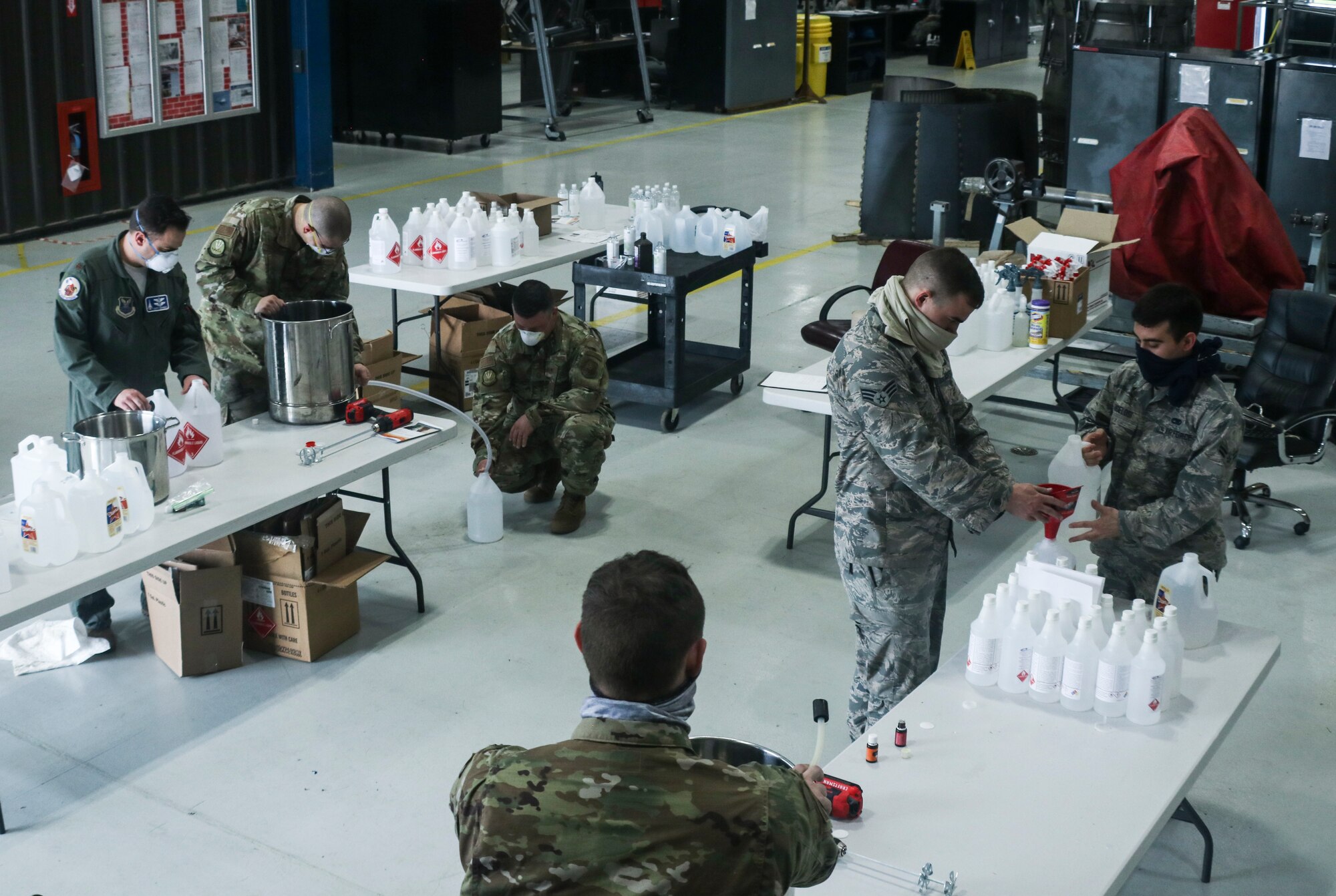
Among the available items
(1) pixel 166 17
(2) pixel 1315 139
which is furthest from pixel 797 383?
(1) pixel 166 17

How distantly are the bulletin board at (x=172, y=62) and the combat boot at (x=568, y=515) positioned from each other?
7123mm

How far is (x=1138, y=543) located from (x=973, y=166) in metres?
7.92

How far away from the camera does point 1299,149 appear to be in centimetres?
973

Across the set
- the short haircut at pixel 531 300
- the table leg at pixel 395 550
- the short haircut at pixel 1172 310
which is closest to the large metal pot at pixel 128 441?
the table leg at pixel 395 550

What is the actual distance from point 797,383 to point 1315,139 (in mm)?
5665

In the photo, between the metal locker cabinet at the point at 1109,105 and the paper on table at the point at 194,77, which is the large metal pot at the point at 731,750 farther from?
the paper on table at the point at 194,77

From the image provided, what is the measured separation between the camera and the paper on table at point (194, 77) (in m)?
12.0

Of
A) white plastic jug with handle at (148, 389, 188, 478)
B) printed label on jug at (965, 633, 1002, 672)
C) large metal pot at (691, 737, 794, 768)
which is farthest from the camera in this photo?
white plastic jug with handle at (148, 389, 188, 478)

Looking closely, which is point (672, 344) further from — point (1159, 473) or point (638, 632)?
point (638, 632)

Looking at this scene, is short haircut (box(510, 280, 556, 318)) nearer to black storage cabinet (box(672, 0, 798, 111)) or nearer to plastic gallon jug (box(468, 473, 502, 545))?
plastic gallon jug (box(468, 473, 502, 545))

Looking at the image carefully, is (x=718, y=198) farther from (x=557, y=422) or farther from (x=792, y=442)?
(x=557, y=422)

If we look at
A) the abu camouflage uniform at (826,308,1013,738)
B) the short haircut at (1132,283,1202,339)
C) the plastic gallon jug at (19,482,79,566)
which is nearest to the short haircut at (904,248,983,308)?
the abu camouflage uniform at (826,308,1013,738)

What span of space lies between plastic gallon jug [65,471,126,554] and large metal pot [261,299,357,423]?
41.8 inches

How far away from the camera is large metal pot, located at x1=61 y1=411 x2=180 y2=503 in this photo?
4.38m
